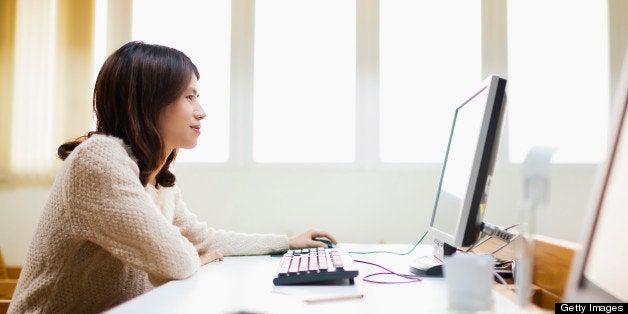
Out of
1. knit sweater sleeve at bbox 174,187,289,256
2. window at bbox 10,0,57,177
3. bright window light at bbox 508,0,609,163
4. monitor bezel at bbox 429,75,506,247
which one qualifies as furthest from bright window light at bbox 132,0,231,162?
monitor bezel at bbox 429,75,506,247

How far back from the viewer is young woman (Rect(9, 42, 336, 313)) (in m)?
0.88

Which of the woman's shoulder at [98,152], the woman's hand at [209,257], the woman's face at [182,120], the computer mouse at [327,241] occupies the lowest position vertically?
the computer mouse at [327,241]

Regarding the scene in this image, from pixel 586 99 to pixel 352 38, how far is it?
1540 mm

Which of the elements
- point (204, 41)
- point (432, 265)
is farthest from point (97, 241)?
point (204, 41)

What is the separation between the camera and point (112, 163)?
0.91 meters

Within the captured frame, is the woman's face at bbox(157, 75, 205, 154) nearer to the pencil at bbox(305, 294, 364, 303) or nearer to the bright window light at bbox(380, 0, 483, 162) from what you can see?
the pencil at bbox(305, 294, 364, 303)

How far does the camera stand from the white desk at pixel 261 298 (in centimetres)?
68

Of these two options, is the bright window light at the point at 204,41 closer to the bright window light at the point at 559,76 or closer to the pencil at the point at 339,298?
the bright window light at the point at 559,76

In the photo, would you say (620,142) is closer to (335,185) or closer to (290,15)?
(335,185)

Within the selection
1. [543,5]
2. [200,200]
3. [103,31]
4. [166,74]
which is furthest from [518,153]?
[103,31]

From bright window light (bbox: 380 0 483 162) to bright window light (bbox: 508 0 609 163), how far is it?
0.96 ft

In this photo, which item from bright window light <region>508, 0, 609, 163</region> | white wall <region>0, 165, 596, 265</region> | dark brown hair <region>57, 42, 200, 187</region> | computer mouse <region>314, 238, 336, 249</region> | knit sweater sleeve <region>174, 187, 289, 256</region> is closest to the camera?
dark brown hair <region>57, 42, 200, 187</region>

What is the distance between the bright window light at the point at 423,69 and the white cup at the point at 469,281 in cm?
224
